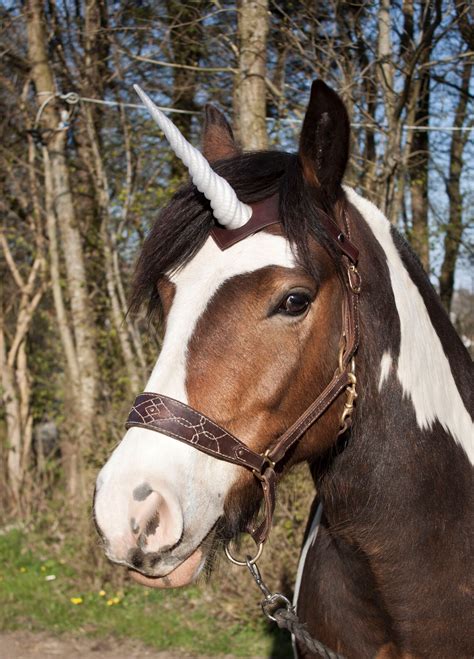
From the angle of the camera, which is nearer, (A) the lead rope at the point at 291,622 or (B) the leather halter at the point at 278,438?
(B) the leather halter at the point at 278,438

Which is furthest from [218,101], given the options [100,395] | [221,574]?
[221,574]

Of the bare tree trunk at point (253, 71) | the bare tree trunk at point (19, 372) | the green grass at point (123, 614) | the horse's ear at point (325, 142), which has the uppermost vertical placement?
the bare tree trunk at point (253, 71)

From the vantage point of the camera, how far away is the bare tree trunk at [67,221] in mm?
6641

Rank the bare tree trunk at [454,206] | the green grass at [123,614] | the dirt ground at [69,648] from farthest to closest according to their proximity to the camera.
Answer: the bare tree trunk at [454,206]
the green grass at [123,614]
the dirt ground at [69,648]

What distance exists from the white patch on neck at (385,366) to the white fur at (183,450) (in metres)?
0.42

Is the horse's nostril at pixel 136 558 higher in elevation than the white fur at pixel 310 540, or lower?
higher

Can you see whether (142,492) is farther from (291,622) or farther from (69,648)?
(69,648)

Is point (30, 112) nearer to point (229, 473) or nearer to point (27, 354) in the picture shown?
point (27, 354)

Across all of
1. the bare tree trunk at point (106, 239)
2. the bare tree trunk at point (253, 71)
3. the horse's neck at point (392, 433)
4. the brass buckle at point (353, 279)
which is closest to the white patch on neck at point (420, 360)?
the horse's neck at point (392, 433)

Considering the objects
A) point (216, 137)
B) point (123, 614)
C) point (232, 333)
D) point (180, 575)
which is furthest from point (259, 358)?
point (123, 614)

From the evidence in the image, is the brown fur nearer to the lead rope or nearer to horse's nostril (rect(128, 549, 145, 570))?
horse's nostril (rect(128, 549, 145, 570))

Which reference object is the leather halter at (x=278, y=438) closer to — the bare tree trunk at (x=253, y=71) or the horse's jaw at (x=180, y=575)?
the horse's jaw at (x=180, y=575)

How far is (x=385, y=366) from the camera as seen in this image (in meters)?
1.91

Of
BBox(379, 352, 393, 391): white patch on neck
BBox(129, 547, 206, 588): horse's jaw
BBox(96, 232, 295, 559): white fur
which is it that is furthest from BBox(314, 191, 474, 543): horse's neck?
BBox(129, 547, 206, 588): horse's jaw
